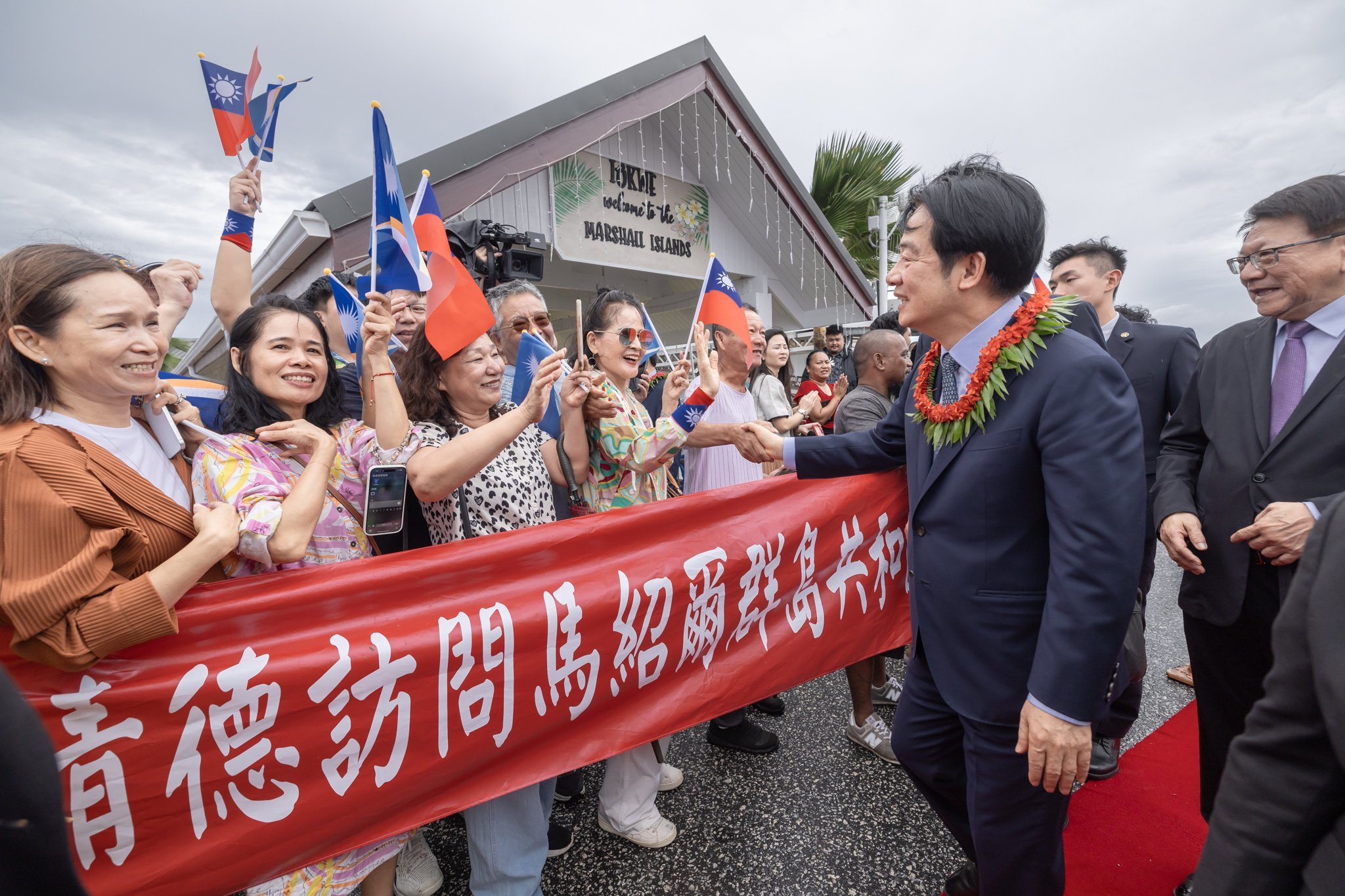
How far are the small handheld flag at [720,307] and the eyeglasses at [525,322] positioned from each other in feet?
2.90

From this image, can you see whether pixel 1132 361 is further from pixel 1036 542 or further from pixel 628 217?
pixel 628 217

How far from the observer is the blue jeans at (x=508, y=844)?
70.6 inches

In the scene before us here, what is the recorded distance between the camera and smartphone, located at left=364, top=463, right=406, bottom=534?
68.2 inches

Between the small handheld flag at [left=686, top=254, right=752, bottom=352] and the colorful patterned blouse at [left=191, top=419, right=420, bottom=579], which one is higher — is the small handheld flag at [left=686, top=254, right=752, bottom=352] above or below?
above

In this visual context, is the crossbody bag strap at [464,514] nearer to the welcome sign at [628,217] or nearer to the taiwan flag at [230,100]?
the taiwan flag at [230,100]

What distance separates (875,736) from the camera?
2918 mm

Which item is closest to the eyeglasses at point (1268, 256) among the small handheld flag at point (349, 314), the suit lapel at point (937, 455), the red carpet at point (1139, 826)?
the suit lapel at point (937, 455)

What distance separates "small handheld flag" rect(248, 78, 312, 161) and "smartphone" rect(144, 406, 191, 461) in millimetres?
1701

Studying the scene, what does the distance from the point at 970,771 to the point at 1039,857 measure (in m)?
0.24

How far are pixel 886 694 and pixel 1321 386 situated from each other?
226cm

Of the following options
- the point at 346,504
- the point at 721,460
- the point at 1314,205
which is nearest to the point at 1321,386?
the point at 1314,205

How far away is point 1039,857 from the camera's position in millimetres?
1599

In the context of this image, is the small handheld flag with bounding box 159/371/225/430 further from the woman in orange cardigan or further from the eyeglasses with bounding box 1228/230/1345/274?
the eyeglasses with bounding box 1228/230/1345/274

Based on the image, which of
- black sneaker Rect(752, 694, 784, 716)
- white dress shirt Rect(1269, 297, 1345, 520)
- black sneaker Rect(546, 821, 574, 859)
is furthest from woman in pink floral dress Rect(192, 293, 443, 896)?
white dress shirt Rect(1269, 297, 1345, 520)
